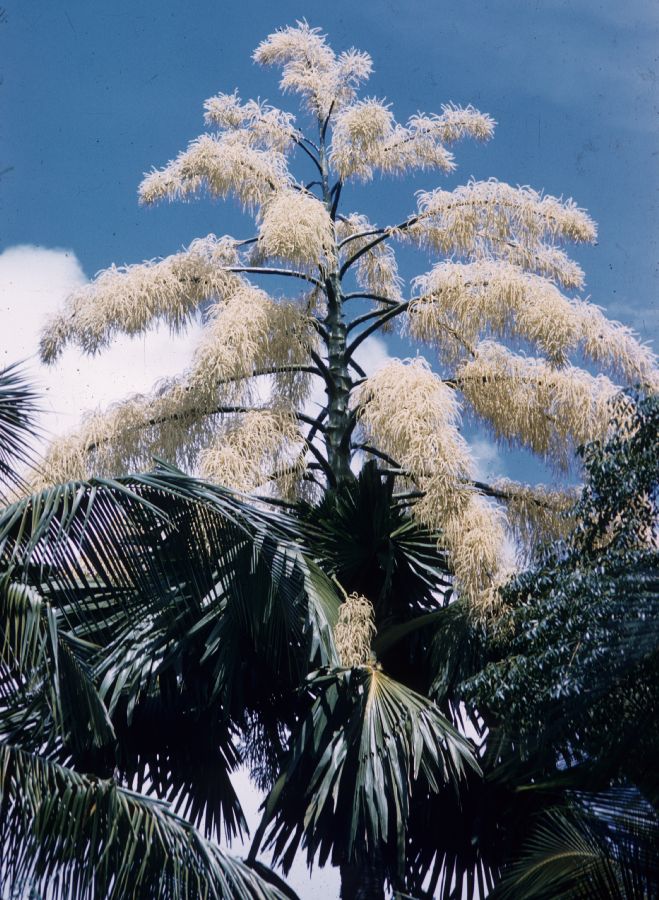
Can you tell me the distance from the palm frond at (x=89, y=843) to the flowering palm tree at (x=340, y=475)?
116cm

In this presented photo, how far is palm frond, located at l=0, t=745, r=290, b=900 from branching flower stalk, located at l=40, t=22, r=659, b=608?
283 centimetres

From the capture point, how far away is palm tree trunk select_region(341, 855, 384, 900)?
764cm

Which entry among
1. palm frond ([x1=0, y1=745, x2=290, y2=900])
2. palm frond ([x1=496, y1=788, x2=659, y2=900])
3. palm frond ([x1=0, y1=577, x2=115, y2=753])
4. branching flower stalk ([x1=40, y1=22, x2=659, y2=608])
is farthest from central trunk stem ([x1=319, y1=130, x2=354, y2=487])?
palm frond ([x1=0, y1=745, x2=290, y2=900])

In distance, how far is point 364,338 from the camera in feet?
30.9

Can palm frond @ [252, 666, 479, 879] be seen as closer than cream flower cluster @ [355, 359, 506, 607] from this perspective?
Yes

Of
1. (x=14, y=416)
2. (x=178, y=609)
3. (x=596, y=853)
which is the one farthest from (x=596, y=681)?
(x=14, y=416)

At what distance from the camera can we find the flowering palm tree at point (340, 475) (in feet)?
23.4

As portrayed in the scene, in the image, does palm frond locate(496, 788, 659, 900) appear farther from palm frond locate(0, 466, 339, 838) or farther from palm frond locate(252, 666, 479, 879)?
palm frond locate(0, 466, 339, 838)

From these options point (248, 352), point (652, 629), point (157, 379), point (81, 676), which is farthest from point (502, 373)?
point (81, 676)

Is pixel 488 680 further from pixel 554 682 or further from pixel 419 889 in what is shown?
pixel 419 889

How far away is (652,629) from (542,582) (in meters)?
1.11

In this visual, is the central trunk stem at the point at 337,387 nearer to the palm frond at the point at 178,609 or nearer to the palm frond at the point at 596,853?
the palm frond at the point at 178,609

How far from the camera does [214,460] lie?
8039 millimetres

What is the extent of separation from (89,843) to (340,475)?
4.26 metres
